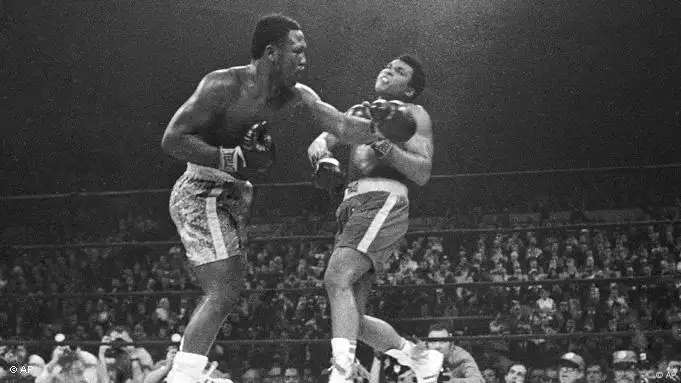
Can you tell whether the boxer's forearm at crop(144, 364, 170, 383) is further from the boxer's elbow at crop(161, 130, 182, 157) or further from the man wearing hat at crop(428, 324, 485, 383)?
the boxer's elbow at crop(161, 130, 182, 157)

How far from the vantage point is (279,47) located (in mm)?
Result: 3254

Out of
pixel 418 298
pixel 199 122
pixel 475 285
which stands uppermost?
pixel 418 298

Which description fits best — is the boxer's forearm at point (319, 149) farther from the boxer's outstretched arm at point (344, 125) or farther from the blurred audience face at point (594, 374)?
the blurred audience face at point (594, 374)

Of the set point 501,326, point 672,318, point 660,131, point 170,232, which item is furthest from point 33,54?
point 660,131

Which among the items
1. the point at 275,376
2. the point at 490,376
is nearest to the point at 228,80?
the point at 490,376

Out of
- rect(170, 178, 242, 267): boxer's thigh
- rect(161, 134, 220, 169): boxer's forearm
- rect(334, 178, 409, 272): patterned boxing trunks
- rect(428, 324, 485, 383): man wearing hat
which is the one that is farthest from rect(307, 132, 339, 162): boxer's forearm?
rect(428, 324, 485, 383): man wearing hat

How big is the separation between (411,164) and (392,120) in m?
0.40

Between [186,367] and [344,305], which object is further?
[344,305]

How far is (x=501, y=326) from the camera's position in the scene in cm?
726

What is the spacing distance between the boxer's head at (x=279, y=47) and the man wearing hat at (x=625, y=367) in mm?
3116

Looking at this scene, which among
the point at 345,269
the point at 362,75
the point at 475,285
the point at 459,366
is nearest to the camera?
the point at 345,269

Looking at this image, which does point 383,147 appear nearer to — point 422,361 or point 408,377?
point 422,361

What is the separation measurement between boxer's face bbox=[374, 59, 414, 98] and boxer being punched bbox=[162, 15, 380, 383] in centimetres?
53

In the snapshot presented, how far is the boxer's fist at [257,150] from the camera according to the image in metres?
3.00
